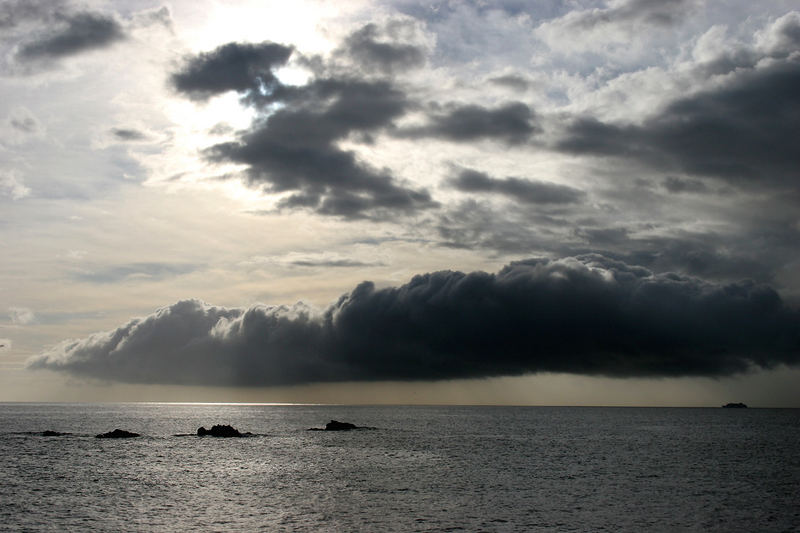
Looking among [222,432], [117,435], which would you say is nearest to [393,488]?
[222,432]

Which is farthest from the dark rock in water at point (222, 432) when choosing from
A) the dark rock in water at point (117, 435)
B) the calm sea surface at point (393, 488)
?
the calm sea surface at point (393, 488)

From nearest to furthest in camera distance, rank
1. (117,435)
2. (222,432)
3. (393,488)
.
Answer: (393,488), (117,435), (222,432)

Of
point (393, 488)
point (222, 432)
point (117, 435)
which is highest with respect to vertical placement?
point (393, 488)

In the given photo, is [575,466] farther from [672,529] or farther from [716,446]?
[716,446]

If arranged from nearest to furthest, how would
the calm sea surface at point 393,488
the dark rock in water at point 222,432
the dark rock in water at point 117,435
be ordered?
the calm sea surface at point 393,488 → the dark rock in water at point 117,435 → the dark rock in water at point 222,432

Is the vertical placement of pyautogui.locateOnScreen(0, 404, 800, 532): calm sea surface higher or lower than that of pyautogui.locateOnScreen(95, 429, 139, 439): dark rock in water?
higher

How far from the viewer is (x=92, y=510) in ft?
209

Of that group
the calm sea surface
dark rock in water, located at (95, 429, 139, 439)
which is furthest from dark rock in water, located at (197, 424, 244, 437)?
the calm sea surface

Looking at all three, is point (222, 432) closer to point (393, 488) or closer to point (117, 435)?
point (117, 435)

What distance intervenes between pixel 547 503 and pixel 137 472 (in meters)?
58.7

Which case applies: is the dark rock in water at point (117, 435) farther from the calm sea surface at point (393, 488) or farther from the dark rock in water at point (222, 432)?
the calm sea surface at point (393, 488)

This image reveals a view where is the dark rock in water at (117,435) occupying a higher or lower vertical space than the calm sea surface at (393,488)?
lower

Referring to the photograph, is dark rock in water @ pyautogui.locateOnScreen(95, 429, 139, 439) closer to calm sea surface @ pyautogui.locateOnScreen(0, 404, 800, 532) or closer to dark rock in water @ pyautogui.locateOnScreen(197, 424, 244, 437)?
dark rock in water @ pyautogui.locateOnScreen(197, 424, 244, 437)

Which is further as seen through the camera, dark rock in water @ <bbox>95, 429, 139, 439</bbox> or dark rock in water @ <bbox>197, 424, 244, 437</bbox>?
dark rock in water @ <bbox>197, 424, 244, 437</bbox>
